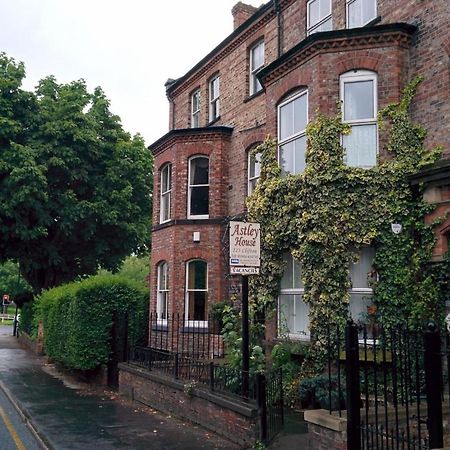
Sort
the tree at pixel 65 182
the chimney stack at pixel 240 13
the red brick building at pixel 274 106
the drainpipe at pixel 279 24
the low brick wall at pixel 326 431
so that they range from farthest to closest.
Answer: the tree at pixel 65 182 < the chimney stack at pixel 240 13 < the drainpipe at pixel 279 24 < the red brick building at pixel 274 106 < the low brick wall at pixel 326 431

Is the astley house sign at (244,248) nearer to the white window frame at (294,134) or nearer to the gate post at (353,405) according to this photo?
the gate post at (353,405)

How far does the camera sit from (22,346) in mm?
28453

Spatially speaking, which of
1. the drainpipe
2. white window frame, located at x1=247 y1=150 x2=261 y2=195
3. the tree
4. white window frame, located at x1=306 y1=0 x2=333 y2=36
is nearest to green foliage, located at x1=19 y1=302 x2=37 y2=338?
the tree

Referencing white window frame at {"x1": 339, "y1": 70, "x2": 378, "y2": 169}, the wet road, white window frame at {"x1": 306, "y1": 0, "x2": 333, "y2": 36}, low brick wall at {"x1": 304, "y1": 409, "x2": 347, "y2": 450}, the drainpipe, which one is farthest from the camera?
the drainpipe

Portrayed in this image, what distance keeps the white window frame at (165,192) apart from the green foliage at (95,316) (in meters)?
3.44

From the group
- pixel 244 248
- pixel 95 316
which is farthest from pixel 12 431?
pixel 244 248

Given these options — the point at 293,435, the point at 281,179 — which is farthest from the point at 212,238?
the point at 293,435

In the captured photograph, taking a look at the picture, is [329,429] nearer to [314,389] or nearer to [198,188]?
[314,389]

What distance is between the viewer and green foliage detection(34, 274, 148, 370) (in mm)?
14484

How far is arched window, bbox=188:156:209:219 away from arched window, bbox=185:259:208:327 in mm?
1568

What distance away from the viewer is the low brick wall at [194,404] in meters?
8.12

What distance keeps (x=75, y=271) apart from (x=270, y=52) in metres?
16.2

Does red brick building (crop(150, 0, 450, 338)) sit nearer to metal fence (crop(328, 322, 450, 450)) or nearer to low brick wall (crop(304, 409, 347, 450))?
metal fence (crop(328, 322, 450, 450))

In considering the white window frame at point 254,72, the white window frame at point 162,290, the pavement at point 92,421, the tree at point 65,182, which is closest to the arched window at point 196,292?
the white window frame at point 162,290
